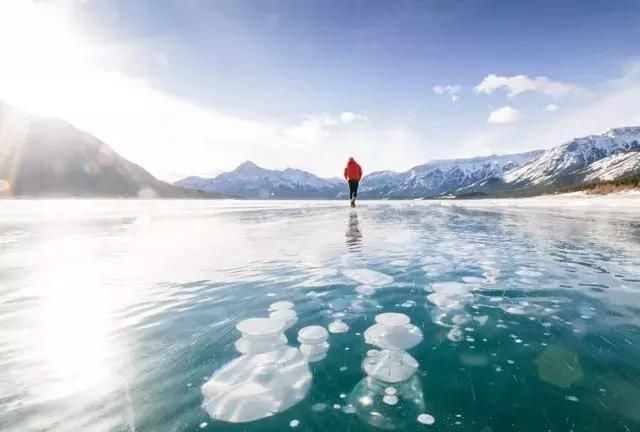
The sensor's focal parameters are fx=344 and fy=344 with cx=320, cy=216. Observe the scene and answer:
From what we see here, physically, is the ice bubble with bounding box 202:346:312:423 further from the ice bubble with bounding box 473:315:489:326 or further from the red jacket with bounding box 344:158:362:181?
the red jacket with bounding box 344:158:362:181

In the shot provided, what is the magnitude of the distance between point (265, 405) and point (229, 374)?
624 millimetres

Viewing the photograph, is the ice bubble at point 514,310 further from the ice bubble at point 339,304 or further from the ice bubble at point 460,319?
the ice bubble at point 339,304

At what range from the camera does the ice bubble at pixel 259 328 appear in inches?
171

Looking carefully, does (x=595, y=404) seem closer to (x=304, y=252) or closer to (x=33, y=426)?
(x=33, y=426)

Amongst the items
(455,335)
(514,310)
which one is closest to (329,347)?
(455,335)

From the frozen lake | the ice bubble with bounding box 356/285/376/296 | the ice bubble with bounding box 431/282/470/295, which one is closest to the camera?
the frozen lake

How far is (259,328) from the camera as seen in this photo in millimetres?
4523

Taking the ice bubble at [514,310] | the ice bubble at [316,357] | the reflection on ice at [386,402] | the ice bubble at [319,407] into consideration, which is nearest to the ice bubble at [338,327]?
the ice bubble at [316,357]

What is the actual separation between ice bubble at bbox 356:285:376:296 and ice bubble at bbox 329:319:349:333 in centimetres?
141

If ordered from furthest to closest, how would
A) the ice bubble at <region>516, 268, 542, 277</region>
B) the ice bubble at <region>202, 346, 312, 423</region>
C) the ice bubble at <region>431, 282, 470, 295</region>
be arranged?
the ice bubble at <region>516, 268, 542, 277</region> < the ice bubble at <region>431, 282, 470, 295</region> < the ice bubble at <region>202, 346, 312, 423</region>

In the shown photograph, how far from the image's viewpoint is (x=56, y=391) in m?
3.17

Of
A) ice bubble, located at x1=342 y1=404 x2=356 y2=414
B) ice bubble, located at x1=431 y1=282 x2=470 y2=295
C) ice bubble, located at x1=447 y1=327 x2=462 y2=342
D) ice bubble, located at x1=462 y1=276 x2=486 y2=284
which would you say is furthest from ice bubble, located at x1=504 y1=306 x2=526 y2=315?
ice bubble, located at x1=342 y1=404 x2=356 y2=414

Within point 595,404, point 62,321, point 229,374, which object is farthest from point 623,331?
point 62,321

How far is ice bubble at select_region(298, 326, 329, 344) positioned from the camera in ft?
13.8
